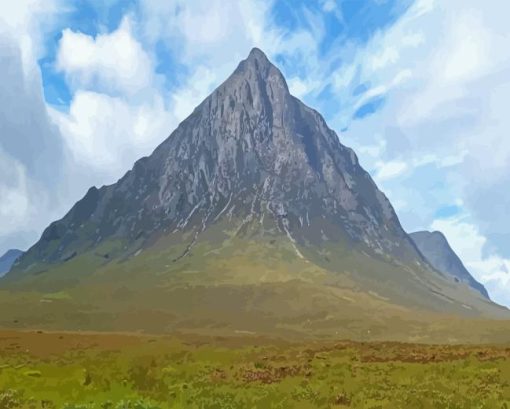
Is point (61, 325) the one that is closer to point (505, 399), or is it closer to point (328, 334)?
point (328, 334)

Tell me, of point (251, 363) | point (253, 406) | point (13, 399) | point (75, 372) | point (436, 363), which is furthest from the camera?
point (251, 363)

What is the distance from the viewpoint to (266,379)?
107 feet

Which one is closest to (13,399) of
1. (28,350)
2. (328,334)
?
(28,350)

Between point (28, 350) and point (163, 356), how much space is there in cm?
1309

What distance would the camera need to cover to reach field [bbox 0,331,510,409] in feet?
80.1

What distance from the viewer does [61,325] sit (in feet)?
646

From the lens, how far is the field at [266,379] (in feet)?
80.1

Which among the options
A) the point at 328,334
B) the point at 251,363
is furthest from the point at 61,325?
the point at 251,363

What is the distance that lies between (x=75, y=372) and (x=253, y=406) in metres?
12.2

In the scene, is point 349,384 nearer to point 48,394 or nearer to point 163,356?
point 48,394

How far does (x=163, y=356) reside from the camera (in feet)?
147

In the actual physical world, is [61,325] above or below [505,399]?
above

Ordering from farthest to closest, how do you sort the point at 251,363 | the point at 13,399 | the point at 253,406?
the point at 251,363 → the point at 253,406 → the point at 13,399

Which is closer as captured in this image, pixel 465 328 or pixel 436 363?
pixel 436 363
